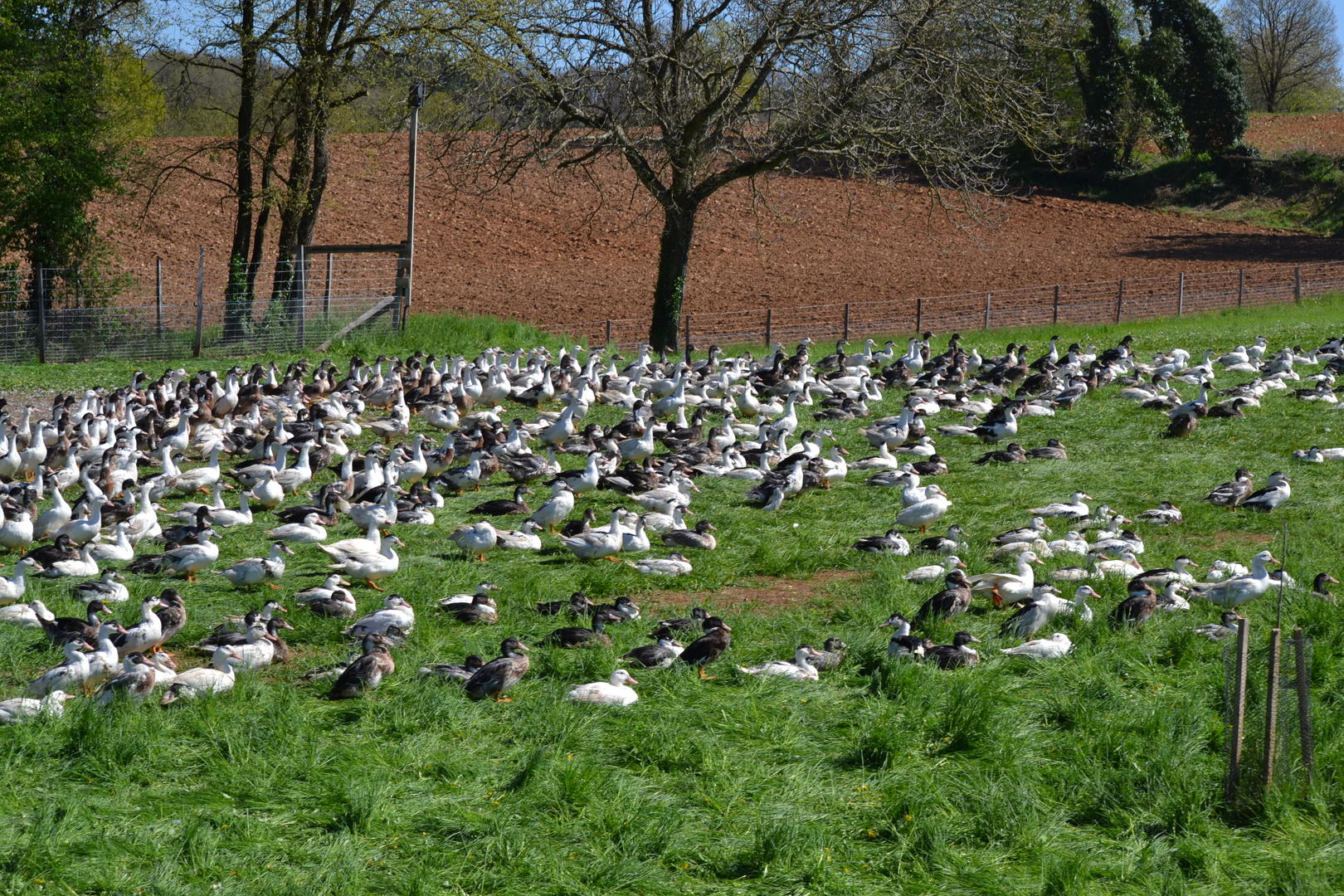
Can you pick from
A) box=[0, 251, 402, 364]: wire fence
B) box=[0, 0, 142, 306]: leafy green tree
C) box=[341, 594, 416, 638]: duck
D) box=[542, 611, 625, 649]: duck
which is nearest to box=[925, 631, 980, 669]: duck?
box=[542, 611, 625, 649]: duck

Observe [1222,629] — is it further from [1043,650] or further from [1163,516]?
[1163,516]

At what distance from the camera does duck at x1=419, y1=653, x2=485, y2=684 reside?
916cm

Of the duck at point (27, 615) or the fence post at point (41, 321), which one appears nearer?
the duck at point (27, 615)

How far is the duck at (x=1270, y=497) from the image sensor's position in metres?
14.2

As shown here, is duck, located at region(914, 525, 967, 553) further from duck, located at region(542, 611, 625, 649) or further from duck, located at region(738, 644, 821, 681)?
duck, located at region(542, 611, 625, 649)

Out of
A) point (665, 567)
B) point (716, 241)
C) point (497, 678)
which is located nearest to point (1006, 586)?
point (665, 567)

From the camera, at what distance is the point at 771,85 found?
26891mm

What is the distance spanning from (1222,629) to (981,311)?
26.8m

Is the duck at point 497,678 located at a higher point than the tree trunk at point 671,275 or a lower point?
lower

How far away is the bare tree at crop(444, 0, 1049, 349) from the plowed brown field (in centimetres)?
1061

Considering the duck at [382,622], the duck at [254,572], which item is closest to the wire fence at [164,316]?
the duck at [254,572]

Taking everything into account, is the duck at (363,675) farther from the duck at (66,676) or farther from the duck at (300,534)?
the duck at (300,534)

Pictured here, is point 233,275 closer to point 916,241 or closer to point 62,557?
point 62,557

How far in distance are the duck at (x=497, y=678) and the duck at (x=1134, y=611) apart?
14.9ft
